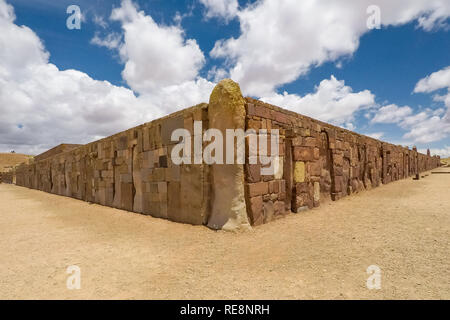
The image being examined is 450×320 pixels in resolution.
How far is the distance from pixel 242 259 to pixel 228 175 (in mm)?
1832

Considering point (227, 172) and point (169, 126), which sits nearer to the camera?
point (227, 172)

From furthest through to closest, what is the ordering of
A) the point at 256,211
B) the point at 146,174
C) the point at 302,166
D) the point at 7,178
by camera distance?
1. the point at 7,178
2. the point at 146,174
3. the point at 302,166
4. the point at 256,211

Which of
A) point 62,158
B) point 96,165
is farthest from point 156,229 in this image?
point 62,158

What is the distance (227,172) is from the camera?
15.3 ft

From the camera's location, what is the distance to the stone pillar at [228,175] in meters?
4.52

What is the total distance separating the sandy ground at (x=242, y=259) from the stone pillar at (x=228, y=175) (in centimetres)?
33

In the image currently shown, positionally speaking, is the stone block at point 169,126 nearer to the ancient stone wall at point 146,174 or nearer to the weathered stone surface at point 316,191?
the ancient stone wall at point 146,174

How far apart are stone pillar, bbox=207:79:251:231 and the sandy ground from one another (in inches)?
12.9

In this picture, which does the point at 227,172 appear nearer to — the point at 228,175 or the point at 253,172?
the point at 228,175
